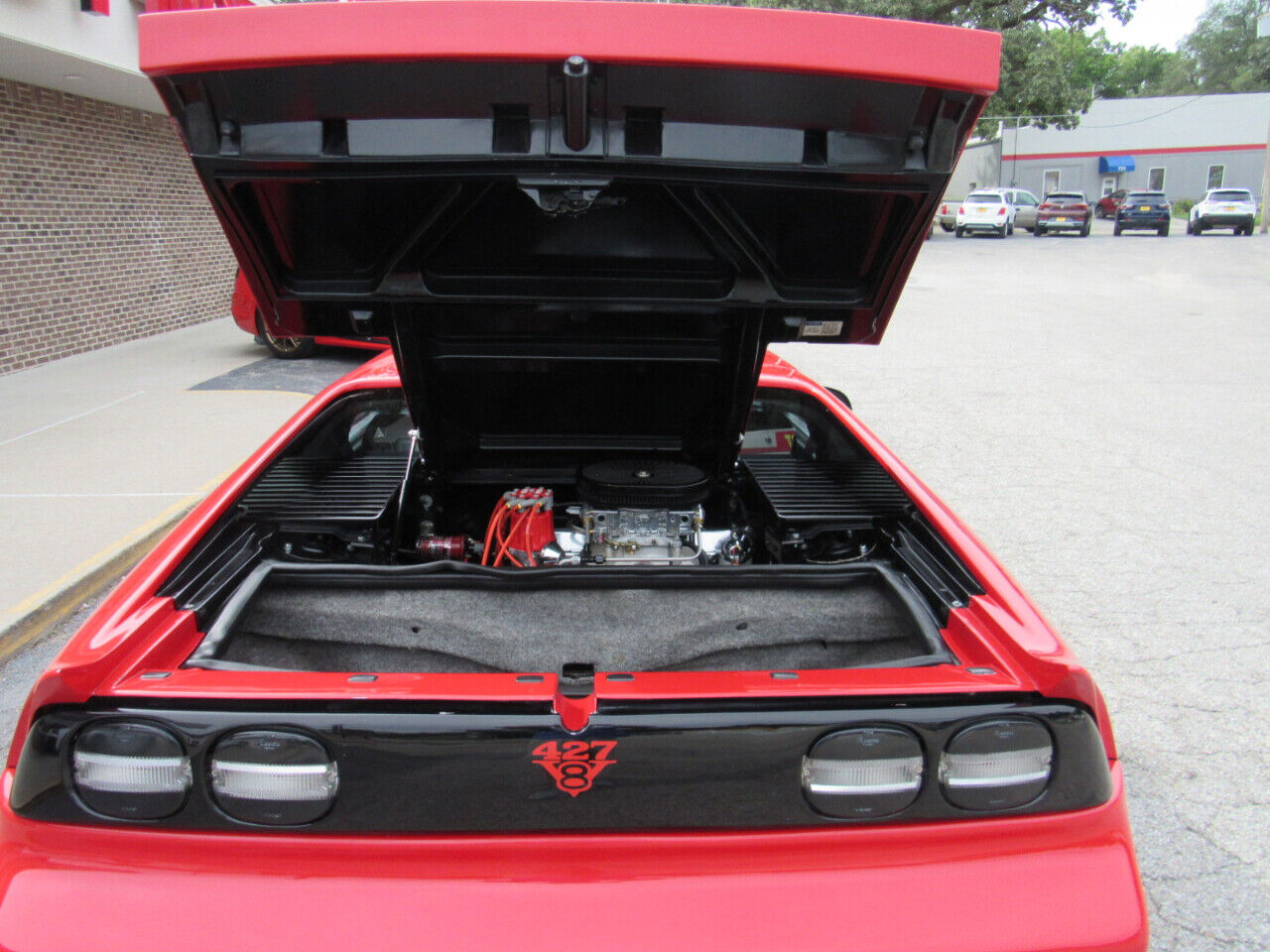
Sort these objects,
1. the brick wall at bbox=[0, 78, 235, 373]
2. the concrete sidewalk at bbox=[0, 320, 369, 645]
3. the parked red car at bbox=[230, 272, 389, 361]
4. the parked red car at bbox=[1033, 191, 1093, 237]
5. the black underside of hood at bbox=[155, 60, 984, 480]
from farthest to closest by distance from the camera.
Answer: the parked red car at bbox=[1033, 191, 1093, 237] → the parked red car at bbox=[230, 272, 389, 361] → the brick wall at bbox=[0, 78, 235, 373] → the concrete sidewalk at bbox=[0, 320, 369, 645] → the black underside of hood at bbox=[155, 60, 984, 480]

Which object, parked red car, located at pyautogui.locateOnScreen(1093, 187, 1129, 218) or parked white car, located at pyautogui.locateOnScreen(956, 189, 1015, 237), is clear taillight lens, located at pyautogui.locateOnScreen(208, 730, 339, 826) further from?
parked red car, located at pyautogui.locateOnScreen(1093, 187, 1129, 218)

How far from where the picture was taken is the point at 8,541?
470 cm

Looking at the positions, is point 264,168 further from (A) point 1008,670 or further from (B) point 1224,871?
(B) point 1224,871

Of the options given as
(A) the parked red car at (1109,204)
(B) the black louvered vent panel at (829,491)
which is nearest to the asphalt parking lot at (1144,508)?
(B) the black louvered vent panel at (829,491)

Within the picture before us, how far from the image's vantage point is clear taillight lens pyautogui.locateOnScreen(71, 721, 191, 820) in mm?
1438

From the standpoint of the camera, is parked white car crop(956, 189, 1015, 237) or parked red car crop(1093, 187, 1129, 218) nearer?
parked white car crop(956, 189, 1015, 237)

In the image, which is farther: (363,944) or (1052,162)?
(1052,162)

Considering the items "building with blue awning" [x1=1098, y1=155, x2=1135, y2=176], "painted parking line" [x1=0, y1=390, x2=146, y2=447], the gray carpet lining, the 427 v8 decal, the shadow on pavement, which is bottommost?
the shadow on pavement

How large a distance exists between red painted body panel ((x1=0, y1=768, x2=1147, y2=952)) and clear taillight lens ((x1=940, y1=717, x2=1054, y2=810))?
0.14 feet

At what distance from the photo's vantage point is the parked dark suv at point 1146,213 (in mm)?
30375

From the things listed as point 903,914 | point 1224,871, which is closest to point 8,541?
point 903,914

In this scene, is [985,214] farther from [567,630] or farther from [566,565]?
[567,630]

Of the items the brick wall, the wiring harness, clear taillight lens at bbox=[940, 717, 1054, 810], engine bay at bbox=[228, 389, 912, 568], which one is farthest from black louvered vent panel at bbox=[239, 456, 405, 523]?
the brick wall

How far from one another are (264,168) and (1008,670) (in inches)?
67.3
